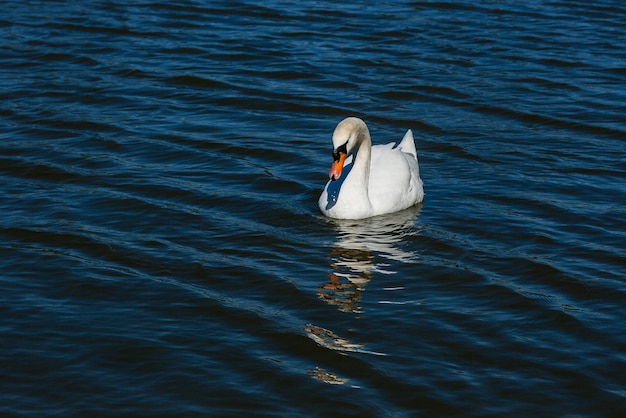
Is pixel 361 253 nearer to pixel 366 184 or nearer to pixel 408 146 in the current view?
pixel 366 184

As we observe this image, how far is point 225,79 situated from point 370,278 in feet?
24.9

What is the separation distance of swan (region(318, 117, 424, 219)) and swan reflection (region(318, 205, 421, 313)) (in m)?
0.13

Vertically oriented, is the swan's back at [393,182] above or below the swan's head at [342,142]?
below

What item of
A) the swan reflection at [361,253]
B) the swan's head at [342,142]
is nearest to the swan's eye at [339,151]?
the swan's head at [342,142]

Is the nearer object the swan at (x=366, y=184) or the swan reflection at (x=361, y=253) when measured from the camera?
the swan reflection at (x=361, y=253)

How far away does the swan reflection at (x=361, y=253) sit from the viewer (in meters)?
10.7

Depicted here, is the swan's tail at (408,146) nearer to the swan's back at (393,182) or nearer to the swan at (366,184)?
the swan's back at (393,182)

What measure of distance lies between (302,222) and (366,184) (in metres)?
0.88

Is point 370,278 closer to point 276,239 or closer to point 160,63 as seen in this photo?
point 276,239

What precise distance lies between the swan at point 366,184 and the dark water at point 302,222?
167mm

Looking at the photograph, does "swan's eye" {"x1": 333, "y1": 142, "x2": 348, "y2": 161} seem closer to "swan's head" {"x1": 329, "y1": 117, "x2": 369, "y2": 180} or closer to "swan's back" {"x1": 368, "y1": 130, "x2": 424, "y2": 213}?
"swan's head" {"x1": 329, "y1": 117, "x2": 369, "y2": 180}

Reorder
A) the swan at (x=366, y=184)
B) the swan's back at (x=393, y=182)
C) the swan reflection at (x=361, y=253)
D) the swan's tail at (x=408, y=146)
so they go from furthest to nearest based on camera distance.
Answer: the swan's tail at (x=408, y=146), the swan's back at (x=393, y=182), the swan at (x=366, y=184), the swan reflection at (x=361, y=253)

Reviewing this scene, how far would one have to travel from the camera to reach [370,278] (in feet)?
36.4

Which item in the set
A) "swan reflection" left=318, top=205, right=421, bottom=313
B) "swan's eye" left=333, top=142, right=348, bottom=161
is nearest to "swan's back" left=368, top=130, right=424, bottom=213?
"swan reflection" left=318, top=205, right=421, bottom=313
